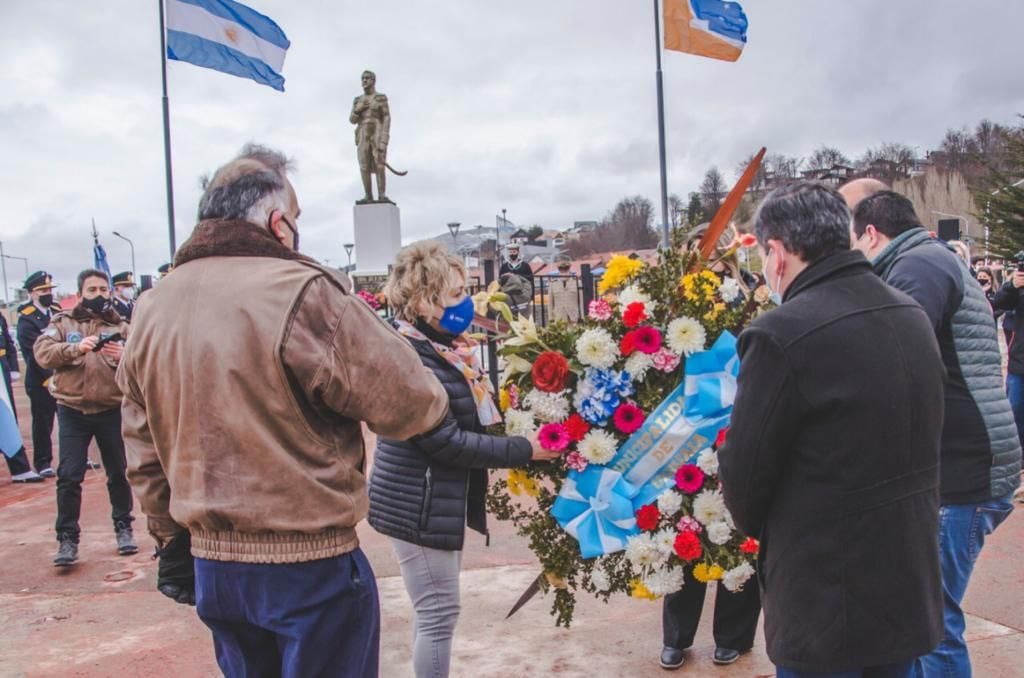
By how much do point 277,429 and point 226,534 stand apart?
0.98 feet

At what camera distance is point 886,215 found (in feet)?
9.83

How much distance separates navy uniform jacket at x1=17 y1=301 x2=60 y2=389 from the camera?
891cm

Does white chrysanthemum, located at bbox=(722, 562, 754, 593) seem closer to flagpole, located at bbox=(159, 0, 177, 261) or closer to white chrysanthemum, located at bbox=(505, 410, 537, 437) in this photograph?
white chrysanthemum, located at bbox=(505, 410, 537, 437)

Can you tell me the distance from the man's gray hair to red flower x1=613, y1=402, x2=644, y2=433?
64.0 inches

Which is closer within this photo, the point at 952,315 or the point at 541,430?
the point at 952,315

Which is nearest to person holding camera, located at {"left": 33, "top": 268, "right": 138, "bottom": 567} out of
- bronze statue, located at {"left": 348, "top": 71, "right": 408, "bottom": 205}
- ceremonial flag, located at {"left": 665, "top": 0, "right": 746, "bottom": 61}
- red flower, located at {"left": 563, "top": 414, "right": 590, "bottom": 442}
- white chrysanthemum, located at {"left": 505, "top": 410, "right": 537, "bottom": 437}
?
white chrysanthemum, located at {"left": 505, "top": 410, "right": 537, "bottom": 437}

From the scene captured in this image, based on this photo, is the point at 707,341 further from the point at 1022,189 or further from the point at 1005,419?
the point at 1022,189

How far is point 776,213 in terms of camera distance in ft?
7.16

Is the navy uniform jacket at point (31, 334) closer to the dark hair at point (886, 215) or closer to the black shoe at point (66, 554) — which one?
the black shoe at point (66, 554)

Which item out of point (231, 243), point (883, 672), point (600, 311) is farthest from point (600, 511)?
point (231, 243)

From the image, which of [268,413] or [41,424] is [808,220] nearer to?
[268,413]

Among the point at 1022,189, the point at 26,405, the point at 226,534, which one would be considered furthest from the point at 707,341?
the point at 1022,189

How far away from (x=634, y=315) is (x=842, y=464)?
1454mm

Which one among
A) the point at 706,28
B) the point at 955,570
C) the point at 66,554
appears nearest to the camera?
the point at 955,570
